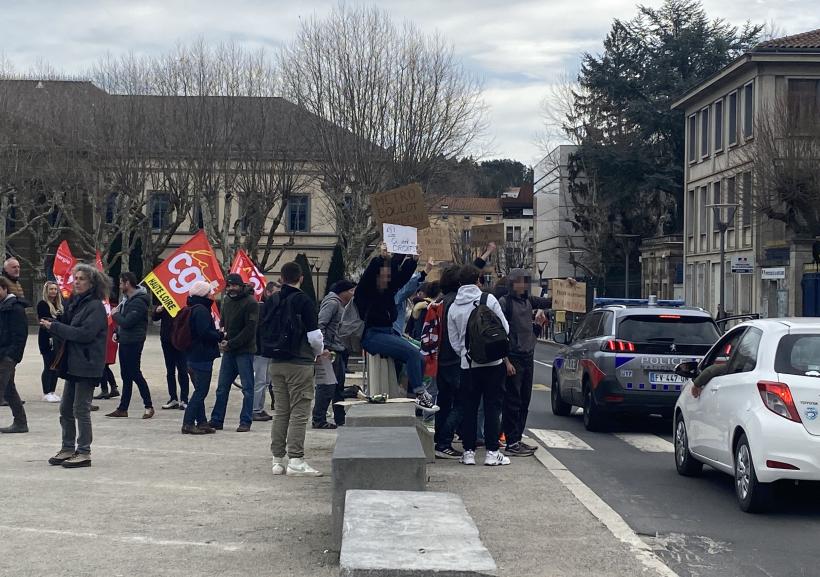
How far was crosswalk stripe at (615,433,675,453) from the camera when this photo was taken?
541 inches

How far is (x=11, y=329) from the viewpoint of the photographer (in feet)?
44.4

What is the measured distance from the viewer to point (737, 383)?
31.7 feet

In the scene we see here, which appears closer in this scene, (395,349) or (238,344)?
(395,349)

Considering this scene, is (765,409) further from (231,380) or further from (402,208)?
(231,380)

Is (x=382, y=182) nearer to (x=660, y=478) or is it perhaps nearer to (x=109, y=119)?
(x=109, y=119)

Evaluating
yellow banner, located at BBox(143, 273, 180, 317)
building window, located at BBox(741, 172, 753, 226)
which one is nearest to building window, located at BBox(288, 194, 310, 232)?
building window, located at BBox(741, 172, 753, 226)

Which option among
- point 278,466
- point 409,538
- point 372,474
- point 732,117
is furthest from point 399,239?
point 732,117

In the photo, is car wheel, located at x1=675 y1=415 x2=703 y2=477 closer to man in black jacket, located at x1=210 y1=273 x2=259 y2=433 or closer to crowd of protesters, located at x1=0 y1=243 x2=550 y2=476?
crowd of protesters, located at x1=0 y1=243 x2=550 y2=476

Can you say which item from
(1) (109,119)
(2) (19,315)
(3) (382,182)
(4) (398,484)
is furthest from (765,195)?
(4) (398,484)

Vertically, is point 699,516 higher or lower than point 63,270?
lower

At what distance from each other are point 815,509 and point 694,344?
18.0 ft

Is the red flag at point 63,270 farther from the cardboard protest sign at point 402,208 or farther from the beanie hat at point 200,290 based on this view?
the cardboard protest sign at point 402,208

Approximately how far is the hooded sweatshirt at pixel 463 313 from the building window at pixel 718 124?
45923 mm

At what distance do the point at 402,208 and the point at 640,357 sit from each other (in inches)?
134
